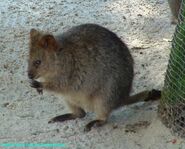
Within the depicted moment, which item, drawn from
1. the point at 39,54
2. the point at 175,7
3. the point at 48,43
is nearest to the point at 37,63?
the point at 39,54

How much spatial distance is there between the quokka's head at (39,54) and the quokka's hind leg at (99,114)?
0.52 meters

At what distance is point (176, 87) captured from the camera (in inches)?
183

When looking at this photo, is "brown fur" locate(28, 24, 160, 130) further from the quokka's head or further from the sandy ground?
the sandy ground

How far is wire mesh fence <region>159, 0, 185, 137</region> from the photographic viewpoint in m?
4.55

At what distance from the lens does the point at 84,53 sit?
483 centimetres

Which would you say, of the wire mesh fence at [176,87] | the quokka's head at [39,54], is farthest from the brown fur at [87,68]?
the wire mesh fence at [176,87]

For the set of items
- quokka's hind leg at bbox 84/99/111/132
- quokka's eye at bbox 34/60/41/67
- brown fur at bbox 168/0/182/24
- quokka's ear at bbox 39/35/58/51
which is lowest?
quokka's hind leg at bbox 84/99/111/132

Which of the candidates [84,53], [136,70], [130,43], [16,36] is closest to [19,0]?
[16,36]

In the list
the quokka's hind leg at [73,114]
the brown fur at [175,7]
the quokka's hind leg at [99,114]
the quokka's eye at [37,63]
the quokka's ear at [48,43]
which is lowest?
the quokka's hind leg at [73,114]

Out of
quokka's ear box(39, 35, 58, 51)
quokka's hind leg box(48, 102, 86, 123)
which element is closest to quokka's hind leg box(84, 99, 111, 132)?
quokka's hind leg box(48, 102, 86, 123)

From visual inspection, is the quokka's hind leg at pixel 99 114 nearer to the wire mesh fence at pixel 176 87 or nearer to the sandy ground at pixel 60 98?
the sandy ground at pixel 60 98

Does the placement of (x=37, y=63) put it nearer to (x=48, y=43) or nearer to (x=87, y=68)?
(x=48, y=43)

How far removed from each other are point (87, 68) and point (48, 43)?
1.33 feet

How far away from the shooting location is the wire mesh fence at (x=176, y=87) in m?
4.55
